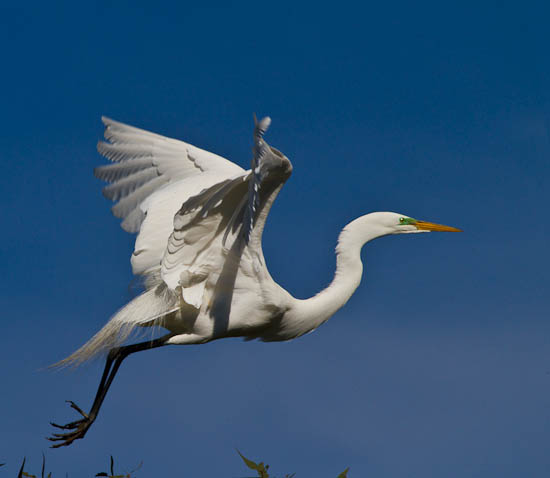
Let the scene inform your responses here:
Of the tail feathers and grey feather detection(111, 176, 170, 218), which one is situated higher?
grey feather detection(111, 176, 170, 218)

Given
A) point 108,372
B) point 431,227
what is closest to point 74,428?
point 108,372

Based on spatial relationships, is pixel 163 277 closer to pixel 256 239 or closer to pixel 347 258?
pixel 256 239

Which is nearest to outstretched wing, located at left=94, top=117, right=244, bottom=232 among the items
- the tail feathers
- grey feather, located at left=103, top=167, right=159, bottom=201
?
grey feather, located at left=103, top=167, right=159, bottom=201

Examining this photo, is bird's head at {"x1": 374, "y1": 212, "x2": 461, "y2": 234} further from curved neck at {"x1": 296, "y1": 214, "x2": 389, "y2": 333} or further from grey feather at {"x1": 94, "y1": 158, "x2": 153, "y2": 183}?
grey feather at {"x1": 94, "y1": 158, "x2": 153, "y2": 183}

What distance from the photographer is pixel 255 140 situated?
4562mm

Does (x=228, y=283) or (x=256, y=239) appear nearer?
(x=256, y=239)

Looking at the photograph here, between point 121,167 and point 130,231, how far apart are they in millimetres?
606

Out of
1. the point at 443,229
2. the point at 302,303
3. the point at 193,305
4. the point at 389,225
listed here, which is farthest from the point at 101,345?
the point at 443,229

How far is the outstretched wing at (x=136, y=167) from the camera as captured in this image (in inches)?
297

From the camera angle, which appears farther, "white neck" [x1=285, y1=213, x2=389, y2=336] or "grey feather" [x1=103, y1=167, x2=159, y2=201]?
"grey feather" [x1=103, y1=167, x2=159, y2=201]

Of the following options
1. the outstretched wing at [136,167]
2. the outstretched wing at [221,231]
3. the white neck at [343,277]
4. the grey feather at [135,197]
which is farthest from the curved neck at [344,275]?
the grey feather at [135,197]

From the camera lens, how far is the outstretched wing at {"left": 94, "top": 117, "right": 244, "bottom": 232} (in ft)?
24.7

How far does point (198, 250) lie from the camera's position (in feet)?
20.1

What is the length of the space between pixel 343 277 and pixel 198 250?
1.59 metres
